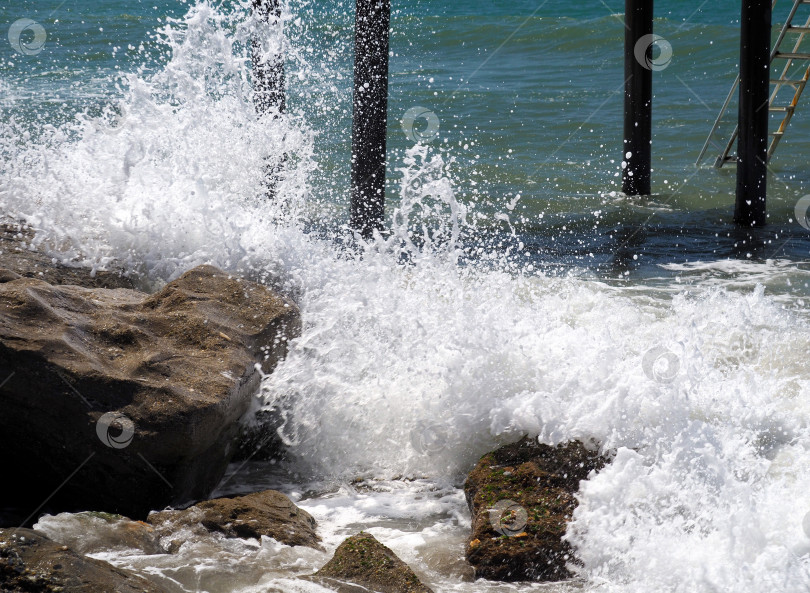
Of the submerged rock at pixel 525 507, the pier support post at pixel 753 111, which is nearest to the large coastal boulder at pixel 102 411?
the submerged rock at pixel 525 507

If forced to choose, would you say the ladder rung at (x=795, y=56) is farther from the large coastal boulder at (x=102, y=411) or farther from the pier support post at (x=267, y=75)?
the large coastal boulder at (x=102, y=411)

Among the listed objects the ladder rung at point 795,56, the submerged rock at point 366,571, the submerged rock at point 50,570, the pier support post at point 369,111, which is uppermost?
the ladder rung at point 795,56

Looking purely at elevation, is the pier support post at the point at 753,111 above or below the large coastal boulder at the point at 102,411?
above

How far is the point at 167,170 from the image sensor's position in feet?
19.6

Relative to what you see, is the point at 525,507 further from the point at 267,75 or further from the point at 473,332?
the point at 267,75

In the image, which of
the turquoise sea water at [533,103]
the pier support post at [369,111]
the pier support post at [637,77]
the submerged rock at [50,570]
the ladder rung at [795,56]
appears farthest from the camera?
the pier support post at [637,77]

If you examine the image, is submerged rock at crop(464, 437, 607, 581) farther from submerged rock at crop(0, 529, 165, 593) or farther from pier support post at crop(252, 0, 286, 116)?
pier support post at crop(252, 0, 286, 116)

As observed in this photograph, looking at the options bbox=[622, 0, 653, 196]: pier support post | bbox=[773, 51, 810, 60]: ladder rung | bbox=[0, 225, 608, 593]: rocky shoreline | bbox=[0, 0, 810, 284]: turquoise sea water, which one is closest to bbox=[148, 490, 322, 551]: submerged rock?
bbox=[0, 225, 608, 593]: rocky shoreline

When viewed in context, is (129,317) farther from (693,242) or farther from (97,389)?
(693,242)

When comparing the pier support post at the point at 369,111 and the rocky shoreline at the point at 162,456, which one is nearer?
the rocky shoreline at the point at 162,456

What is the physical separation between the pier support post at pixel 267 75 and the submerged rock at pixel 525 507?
4.67 metres

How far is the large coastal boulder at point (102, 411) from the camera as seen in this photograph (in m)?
3.48

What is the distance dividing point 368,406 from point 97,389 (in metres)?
1.32

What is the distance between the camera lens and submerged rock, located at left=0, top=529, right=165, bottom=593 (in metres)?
2.51
